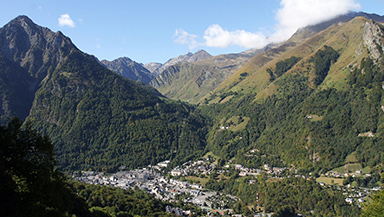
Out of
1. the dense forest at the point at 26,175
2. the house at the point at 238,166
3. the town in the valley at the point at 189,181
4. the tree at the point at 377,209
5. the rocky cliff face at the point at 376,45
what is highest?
the rocky cliff face at the point at 376,45

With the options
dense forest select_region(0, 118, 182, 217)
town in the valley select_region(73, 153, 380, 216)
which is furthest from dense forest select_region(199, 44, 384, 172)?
dense forest select_region(0, 118, 182, 217)

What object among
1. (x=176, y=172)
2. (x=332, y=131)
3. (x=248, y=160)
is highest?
(x=332, y=131)

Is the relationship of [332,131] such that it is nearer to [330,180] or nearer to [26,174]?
[330,180]

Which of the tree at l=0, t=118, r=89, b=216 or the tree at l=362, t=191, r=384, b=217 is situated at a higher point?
the tree at l=0, t=118, r=89, b=216

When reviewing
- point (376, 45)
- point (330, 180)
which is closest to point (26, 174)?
point (330, 180)

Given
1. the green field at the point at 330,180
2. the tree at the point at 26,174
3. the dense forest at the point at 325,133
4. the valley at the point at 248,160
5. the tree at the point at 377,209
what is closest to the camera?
the tree at the point at 26,174

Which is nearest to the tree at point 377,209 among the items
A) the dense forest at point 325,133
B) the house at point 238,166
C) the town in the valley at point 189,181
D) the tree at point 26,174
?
the tree at point 26,174

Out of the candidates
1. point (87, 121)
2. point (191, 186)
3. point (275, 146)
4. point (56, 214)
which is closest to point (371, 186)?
point (275, 146)

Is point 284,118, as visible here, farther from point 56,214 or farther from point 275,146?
point 56,214

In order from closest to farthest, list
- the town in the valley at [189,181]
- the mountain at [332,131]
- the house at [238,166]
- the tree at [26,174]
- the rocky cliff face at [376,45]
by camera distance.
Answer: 1. the tree at [26,174]
2. the town in the valley at [189,181]
3. the mountain at [332,131]
4. the house at [238,166]
5. the rocky cliff face at [376,45]

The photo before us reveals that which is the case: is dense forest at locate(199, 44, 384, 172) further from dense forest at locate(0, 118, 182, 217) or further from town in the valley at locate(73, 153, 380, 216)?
dense forest at locate(0, 118, 182, 217)

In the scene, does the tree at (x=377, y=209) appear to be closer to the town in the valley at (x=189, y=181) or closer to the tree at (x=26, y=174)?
the tree at (x=26, y=174)
